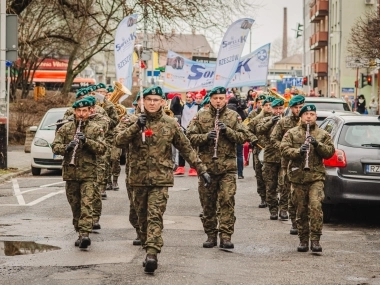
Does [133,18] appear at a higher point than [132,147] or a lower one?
higher

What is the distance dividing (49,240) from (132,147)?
7.08ft

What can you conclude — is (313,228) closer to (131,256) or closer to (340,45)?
(131,256)

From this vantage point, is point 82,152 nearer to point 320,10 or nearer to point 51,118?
point 51,118

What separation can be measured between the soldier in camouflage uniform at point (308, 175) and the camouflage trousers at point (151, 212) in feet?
6.18

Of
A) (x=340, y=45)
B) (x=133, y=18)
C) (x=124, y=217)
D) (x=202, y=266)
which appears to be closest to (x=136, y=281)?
(x=202, y=266)

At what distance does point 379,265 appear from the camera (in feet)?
32.0

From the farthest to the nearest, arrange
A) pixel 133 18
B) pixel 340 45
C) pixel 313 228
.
Answer: pixel 340 45, pixel 133 18, pixel 313 228

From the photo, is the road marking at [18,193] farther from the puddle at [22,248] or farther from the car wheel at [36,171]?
the puddle at [22,248]

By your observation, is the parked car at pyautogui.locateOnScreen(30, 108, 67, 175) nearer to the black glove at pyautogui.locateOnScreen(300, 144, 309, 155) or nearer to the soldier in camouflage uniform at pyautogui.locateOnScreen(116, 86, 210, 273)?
the black glove at pyautogui.locateOnScreen(300, 144, 309, 155)

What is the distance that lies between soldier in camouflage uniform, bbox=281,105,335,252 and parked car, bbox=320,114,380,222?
1.71 m

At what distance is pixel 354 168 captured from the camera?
41.3 ft

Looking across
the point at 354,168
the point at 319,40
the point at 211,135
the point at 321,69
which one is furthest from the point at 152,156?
the point at 321,69

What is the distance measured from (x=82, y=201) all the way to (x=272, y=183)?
402 centimetres

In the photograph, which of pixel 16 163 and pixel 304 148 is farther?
pixel 16 163
